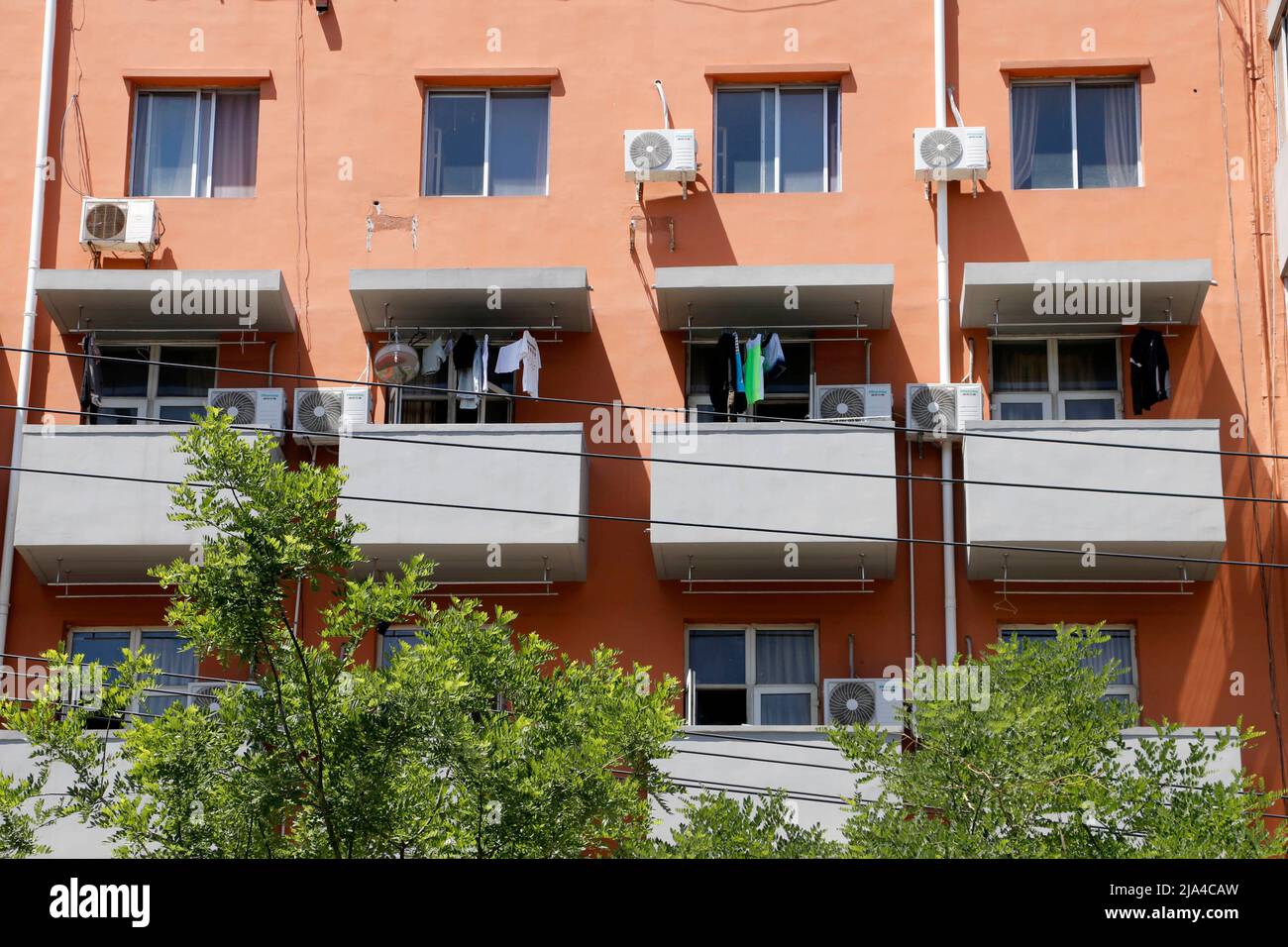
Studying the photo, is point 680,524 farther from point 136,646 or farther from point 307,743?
point 307,743

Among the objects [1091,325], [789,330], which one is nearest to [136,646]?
[789,330]

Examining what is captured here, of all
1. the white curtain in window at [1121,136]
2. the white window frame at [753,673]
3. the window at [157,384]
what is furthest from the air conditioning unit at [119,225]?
the white curtain in window at [1121,136]

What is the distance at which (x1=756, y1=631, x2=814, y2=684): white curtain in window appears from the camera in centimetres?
1802

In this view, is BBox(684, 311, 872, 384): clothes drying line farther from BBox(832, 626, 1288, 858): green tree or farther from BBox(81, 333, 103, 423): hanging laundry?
BBox(81, 333, 103, 423): hanging laundry

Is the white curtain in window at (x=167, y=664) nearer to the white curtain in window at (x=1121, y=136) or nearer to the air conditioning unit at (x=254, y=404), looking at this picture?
the air conditioning unit at (x=254, y=404)

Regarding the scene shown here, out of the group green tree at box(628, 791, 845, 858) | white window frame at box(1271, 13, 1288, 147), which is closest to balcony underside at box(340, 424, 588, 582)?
green tree at box(628, 791, 845, 858)

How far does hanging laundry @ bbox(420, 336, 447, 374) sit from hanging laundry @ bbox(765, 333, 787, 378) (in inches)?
134

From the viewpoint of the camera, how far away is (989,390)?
18.7 meters

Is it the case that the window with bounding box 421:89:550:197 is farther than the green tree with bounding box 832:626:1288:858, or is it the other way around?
the window with bounding box 421:89:550:197

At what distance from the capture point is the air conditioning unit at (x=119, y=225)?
19016 mm

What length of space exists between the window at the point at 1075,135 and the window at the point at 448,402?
19.7 ft

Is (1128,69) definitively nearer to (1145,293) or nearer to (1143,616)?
(1145,293)
